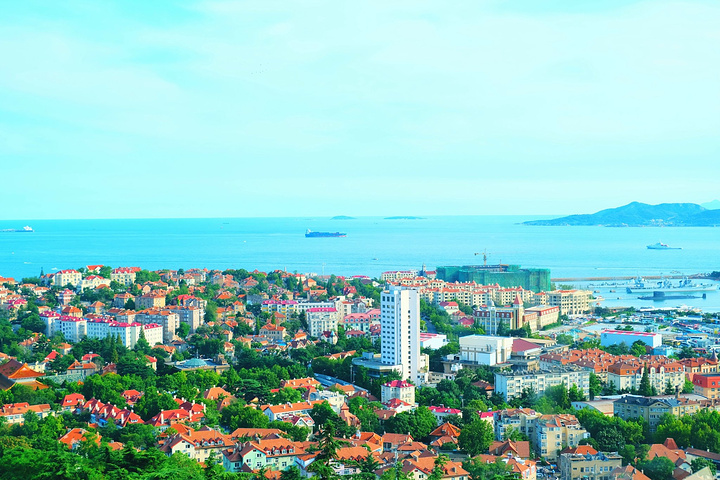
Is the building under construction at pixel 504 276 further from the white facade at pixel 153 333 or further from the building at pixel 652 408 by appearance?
the building at pixel 652 408

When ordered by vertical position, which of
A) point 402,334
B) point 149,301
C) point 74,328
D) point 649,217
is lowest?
point 74,328

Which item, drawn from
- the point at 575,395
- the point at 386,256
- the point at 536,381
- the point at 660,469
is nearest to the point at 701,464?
the point at 660,469

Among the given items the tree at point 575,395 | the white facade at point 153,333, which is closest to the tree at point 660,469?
the tree at point 575,395

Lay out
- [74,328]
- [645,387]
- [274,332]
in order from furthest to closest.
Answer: [274,332]
[74,328]
[645,387]

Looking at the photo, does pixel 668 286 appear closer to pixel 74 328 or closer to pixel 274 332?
pixel 274 332

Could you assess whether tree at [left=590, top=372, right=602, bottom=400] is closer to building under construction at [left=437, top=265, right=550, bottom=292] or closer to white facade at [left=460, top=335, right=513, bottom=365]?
white facade at [left=460, top=335, right=513, bottom=365]

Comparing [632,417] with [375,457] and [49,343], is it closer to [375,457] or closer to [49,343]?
[375,457]
